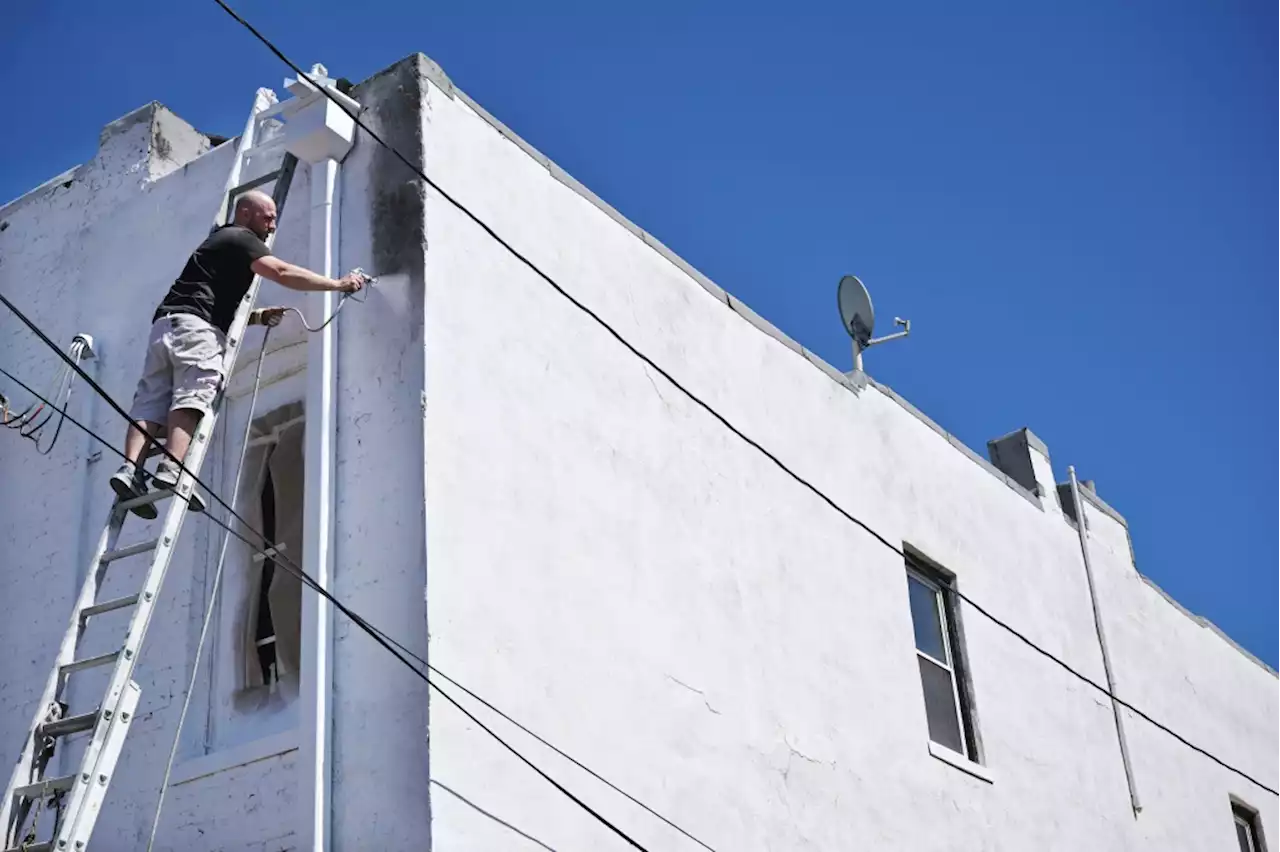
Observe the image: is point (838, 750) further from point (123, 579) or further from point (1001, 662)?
point (123, 579)

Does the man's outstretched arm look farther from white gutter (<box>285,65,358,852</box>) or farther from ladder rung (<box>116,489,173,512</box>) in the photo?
ladder rung (<box>116,489,173,512</box>)

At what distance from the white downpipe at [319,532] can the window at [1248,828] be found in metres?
11.5

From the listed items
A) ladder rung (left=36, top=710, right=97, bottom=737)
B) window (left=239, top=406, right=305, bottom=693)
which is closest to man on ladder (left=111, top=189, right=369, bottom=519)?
window (left=239, top=406, right=305, bottom=693)

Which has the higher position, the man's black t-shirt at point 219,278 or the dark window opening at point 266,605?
the man's black t-shirt at point 219,278

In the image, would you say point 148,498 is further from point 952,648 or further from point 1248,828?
point 1248,828

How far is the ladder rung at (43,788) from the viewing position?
302 inches

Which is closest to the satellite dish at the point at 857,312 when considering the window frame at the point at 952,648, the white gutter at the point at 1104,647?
the window frame at the point at 952,648

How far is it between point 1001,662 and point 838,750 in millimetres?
2982

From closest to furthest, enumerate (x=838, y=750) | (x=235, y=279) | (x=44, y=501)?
(x=235, y=279) < (x=44, y=501) < (x=838, y=750)

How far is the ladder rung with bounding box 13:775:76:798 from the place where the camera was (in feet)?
25.1

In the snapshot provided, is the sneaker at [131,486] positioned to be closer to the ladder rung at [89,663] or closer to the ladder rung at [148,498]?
the ladder rung at [148,498]

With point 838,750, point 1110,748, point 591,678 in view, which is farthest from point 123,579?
point 1110,748

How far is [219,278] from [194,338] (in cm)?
41

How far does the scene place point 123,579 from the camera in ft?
32.6
